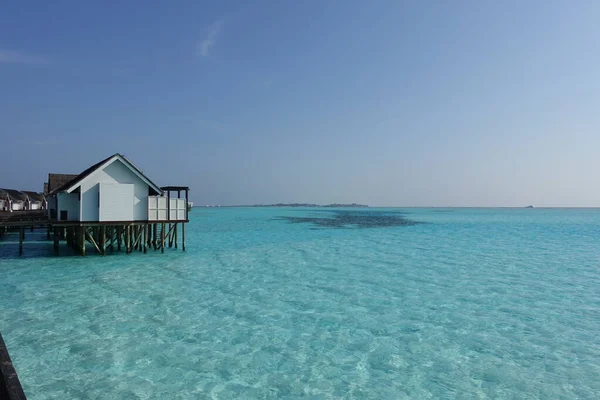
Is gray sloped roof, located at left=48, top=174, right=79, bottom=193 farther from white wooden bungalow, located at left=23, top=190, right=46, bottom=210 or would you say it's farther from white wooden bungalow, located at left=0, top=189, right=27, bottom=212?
white wooden bungalow, located at left=23, top=190, right=46, bottom=210

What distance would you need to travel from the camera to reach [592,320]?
11.8 meters

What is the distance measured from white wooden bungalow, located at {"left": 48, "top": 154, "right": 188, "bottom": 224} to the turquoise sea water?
3.03 m

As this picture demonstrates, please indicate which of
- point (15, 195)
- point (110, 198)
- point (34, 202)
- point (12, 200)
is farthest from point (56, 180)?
point (34, 202)

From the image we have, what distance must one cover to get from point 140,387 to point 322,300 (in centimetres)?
763

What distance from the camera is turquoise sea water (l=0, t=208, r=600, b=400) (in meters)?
7.41

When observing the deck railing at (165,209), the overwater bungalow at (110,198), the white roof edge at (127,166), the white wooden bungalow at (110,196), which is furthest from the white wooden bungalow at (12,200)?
the deck railing at (165,209)

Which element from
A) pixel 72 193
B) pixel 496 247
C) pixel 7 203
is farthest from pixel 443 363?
pixel 7 203

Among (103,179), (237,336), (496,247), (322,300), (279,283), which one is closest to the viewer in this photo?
(237,336)

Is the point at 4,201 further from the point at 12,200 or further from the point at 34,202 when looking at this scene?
the point at 34,202

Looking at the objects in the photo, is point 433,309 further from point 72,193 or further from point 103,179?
point 72,193

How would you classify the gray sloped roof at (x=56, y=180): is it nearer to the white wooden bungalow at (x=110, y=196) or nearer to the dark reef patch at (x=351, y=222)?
the white wooden bungalow at (x=110, y=196)

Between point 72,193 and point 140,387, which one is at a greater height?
point 72,193

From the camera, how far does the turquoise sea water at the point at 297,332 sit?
292 inches

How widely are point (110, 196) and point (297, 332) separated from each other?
52.4ft
